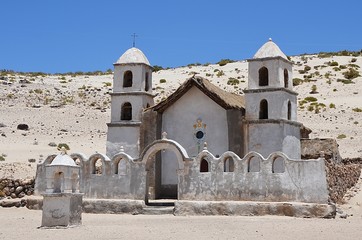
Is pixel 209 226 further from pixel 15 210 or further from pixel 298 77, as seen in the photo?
pixel 298 77

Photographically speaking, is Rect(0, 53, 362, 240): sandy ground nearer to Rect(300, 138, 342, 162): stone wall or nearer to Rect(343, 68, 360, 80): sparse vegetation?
Rect(343, 68, 360, 80): sparse vegetation

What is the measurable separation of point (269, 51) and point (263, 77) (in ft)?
4.24

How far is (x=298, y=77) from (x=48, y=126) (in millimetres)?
27445

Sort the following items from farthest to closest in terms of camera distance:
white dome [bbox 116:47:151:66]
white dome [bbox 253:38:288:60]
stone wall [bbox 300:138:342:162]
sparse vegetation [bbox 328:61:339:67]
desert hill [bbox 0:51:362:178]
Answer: sparse vegetation [bbox 328:61:339:67]
desert hill [bbox 0:51:362:178]
white dome [bbox 116:47:151:66]
stone wall [bbox 300:138:342:162]
white dome [bbox 253:38:288:60]

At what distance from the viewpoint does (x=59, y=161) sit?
59.4 ft

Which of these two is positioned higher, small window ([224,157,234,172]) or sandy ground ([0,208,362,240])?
small window ([224,157,234,172])

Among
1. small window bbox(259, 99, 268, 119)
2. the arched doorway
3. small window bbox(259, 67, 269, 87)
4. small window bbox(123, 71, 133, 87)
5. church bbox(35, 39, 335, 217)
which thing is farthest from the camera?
small window bbox(123, 71, 133, 87)

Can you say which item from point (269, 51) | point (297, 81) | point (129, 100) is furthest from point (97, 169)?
point (297, 81)

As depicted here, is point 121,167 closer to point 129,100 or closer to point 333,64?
point 129,100

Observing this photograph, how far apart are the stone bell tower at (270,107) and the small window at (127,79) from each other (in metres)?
6.19

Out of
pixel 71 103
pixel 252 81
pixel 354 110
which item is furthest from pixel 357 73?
pixel 252 81

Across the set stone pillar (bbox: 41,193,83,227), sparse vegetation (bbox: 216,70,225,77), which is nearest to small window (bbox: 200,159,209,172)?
stone pillar (bbox: 41,193,83,227)

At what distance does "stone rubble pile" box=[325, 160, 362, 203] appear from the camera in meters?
23.3

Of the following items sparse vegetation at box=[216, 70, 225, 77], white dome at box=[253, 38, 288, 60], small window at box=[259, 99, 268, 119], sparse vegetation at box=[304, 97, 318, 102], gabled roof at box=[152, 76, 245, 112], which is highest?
sparse vegetation at box=[216, 70, 225, 77]
